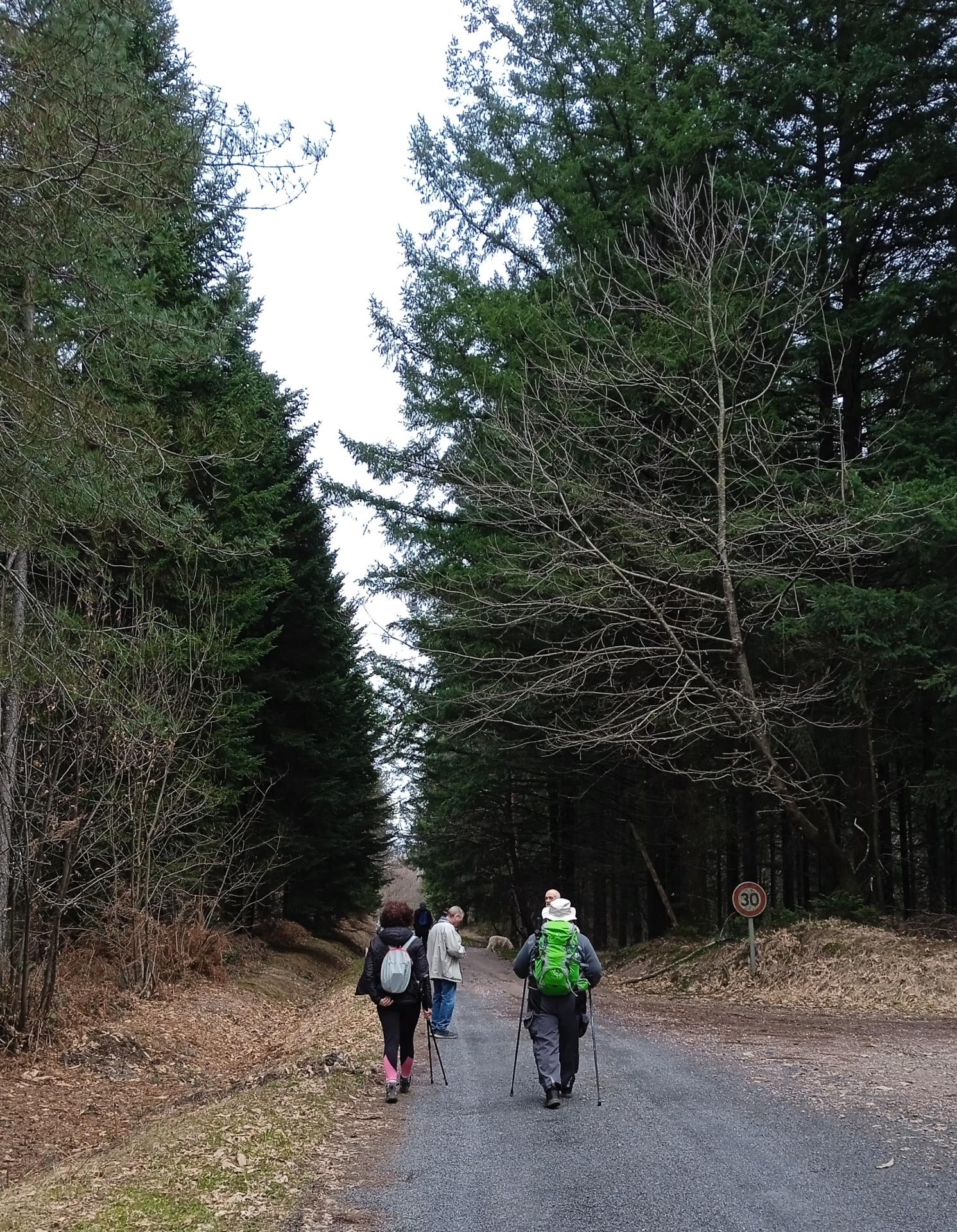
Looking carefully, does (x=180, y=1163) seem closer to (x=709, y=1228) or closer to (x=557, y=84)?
(x=709, y=1228)

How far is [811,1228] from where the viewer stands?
198 inches

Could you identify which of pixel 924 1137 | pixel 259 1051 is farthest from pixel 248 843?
pixel 924 1137

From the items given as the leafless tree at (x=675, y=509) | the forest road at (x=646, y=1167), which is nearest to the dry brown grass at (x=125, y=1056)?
the forest road at (x=646, y=1167)

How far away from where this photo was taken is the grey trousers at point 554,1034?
27.8ft

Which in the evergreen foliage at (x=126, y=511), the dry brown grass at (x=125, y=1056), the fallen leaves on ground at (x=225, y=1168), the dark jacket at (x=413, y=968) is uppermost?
the evergreen foliage at (x=126, y=511)

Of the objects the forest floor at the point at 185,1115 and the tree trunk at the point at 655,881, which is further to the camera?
the tree trunk at the point at 655,881

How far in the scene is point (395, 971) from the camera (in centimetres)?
904

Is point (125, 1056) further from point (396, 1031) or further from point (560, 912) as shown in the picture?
point (560, 912)

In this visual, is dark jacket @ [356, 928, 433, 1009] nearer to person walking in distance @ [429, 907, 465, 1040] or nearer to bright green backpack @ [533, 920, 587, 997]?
bright green backpack @ [533, 920, 587, 997]

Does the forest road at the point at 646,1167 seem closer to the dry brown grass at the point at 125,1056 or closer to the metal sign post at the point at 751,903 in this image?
the dry brown grass at the point at 125,1056

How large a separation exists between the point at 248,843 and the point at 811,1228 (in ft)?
66.1

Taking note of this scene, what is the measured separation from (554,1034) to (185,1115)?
3176 mm

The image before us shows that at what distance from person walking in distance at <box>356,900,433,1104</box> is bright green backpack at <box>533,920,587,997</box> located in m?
Result: 1.18

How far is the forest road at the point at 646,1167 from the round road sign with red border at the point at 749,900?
7.15 m
